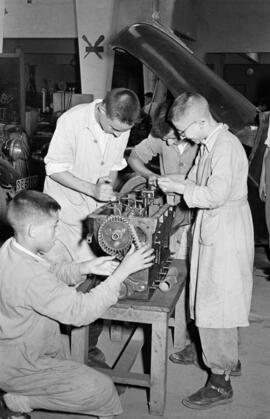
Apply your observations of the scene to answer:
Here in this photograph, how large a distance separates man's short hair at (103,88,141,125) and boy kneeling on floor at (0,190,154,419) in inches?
22.8

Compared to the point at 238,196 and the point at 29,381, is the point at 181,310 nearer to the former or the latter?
the point at 238,196

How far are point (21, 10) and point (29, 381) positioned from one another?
7736mm

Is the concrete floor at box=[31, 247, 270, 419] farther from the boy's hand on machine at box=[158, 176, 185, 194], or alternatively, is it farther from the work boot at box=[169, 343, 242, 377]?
the boy's hand on machine at box=[158, 176, 185, 194]

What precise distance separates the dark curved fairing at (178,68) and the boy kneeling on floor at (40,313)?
4.49ft

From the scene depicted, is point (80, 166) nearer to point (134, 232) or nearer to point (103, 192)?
point (103, 192)

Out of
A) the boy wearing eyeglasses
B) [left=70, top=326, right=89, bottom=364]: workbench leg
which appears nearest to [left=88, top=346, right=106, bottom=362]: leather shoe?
the boy wearing eyeglasses

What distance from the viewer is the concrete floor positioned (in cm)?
223

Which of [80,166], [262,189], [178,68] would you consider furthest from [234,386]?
[262,189]

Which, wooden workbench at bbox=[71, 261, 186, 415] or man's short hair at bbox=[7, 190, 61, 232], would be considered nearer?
man's short hair at bbox=[7, 190, 61, 232]

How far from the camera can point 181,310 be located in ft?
9.25

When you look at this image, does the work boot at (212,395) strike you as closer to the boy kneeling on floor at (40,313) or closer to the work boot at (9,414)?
the boy kneeling on floor at (40,313)

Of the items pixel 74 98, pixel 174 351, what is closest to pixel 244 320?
pixel 174 351

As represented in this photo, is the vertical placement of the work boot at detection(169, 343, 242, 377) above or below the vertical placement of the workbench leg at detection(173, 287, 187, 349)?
below

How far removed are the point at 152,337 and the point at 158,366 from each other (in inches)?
5.1
